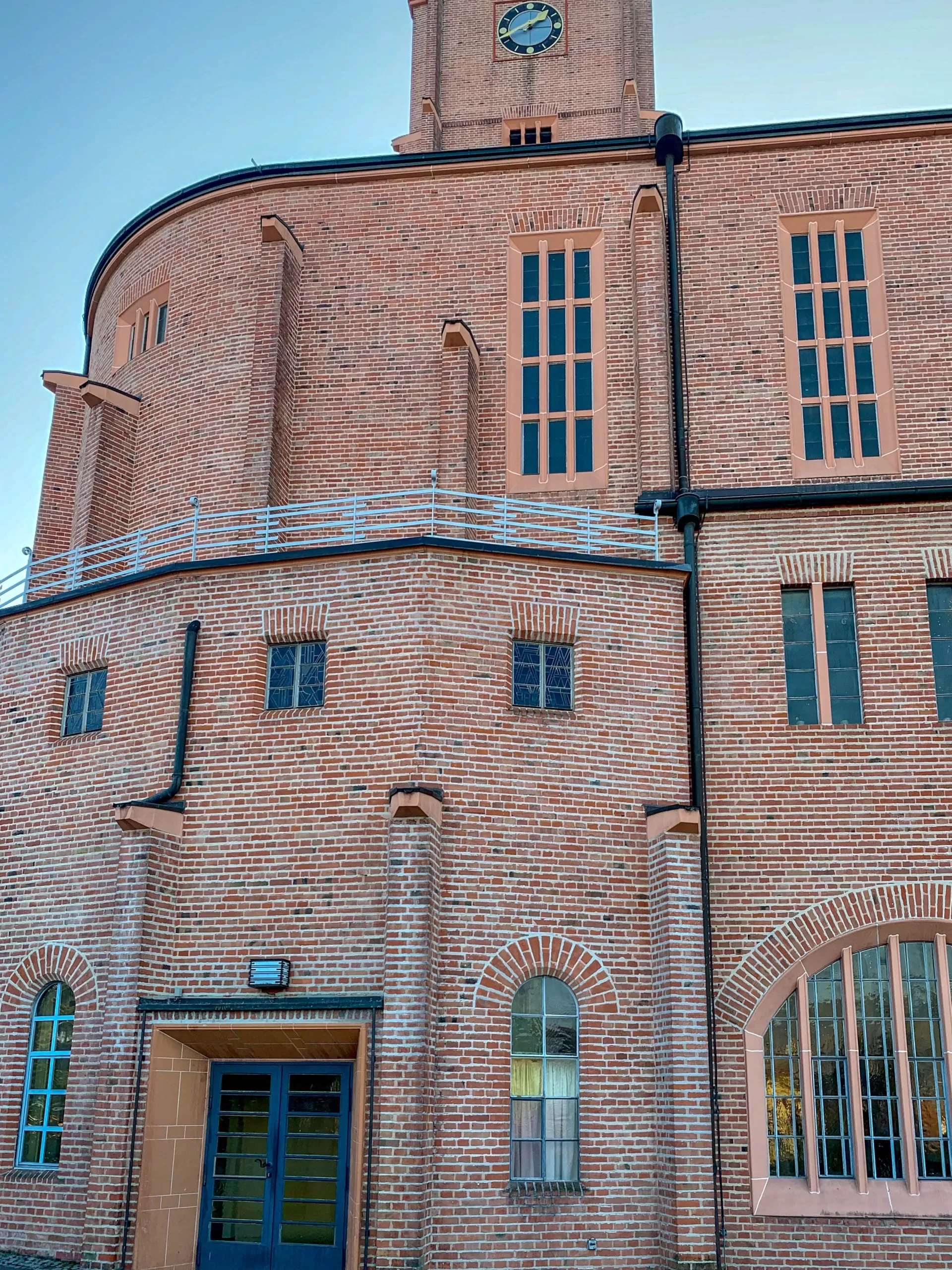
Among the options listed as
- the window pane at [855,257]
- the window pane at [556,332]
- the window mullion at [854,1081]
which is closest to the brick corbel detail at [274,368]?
the window pane at [556,332]

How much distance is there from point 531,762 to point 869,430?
717cm

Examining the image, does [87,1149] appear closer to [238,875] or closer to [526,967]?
[238,875]

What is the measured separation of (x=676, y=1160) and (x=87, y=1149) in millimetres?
6450

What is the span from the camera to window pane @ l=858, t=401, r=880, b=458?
1748 cm

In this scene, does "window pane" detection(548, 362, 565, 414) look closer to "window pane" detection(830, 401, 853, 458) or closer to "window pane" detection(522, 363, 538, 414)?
"window pane" detection(522, 363, 538, 414)

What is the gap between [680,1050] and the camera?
13.4 meters

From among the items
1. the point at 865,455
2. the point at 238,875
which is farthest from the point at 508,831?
the point at 865,455

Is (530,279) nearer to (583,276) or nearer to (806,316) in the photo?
(583,276)

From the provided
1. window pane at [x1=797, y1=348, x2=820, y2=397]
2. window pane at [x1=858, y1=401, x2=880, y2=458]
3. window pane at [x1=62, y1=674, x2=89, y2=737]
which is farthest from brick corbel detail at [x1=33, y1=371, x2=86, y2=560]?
window pane at [x1=858, y1=401, x2=880, y2=458]

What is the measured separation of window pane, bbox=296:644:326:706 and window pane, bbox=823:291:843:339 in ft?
28.7

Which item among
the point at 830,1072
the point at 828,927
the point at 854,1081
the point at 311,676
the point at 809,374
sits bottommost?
the point at 854,1081

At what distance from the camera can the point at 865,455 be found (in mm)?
17500

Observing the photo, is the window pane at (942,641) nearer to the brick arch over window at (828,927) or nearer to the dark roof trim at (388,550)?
the brick arch over window at (828,927)

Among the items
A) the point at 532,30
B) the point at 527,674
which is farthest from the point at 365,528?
the point at 532,30
